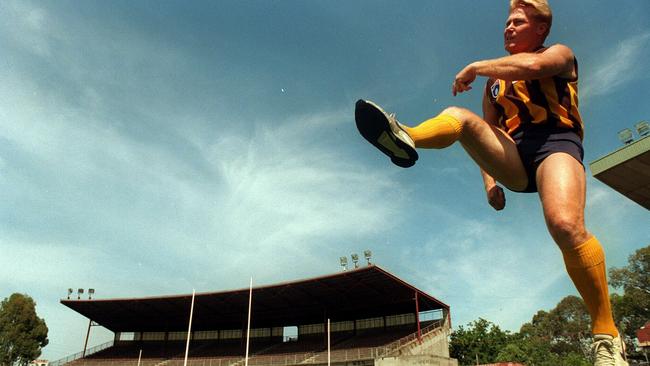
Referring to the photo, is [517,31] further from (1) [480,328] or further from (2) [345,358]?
(1) [480,328]

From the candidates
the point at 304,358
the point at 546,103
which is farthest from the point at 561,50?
the point at 304,358

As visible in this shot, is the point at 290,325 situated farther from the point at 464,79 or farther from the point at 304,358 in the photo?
the point at 464,79

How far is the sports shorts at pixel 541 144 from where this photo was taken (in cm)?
247

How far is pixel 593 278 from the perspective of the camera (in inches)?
89.1

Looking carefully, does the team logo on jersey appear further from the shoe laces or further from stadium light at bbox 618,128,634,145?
stadium light at bbox 618,128,634,145

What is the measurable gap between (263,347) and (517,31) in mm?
39548

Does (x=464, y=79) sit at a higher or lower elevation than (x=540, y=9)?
lower

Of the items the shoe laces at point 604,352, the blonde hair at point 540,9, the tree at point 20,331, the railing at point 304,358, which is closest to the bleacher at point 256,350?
the railing at point 304,358

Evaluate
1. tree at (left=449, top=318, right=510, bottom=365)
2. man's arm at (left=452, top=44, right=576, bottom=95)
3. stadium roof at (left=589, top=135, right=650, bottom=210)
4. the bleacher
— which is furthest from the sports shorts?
tree at (left=449, top=318, right=510, bottom=365)

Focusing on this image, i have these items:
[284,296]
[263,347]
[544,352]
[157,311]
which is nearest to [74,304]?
[157,311]

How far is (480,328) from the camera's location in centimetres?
4047

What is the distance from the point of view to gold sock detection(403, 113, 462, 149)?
7.85ft

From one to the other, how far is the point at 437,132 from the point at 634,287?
53.3m

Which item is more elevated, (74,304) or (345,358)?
(74,304)
